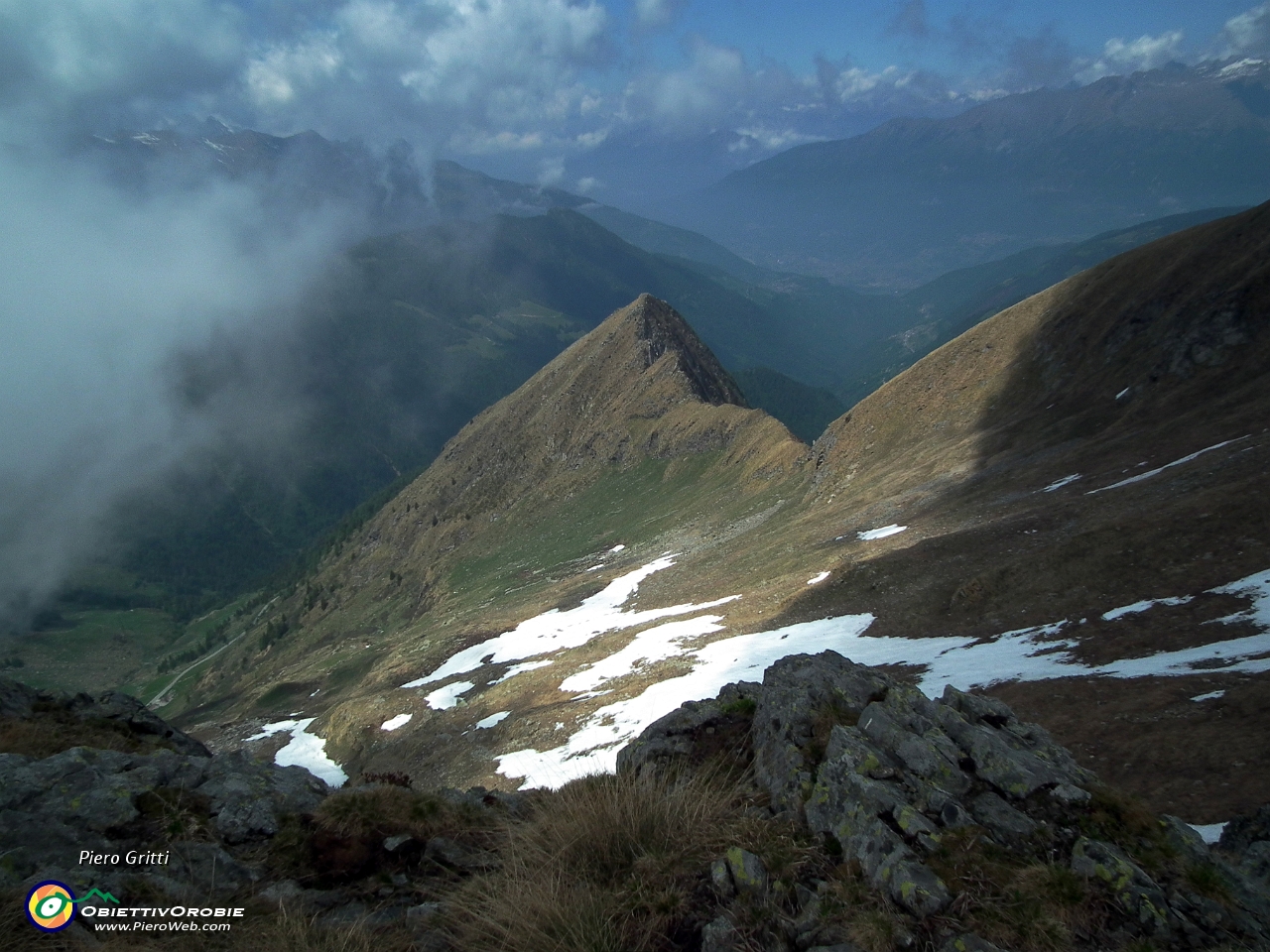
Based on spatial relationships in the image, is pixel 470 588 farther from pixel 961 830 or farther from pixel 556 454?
pixel 961 830

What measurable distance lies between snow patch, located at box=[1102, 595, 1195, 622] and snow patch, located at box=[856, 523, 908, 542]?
70.2 feet

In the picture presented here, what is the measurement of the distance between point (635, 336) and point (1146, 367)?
111 m

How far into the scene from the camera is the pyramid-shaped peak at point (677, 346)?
14650 centimetres

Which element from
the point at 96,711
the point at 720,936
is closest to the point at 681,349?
the point at 96,711

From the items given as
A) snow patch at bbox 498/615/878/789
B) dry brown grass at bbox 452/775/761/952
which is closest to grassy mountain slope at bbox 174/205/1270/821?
snow patch at bbox 498/615/878/789

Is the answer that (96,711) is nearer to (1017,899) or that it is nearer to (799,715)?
(799,715)

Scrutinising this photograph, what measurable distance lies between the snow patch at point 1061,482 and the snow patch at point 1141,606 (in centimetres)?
1813

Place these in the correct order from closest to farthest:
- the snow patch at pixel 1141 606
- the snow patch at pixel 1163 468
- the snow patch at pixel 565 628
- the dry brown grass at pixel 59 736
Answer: the dry brown grass at pixel 59 736, the snow patch at pixel 1141 606, the snow patch at pixel 1163 468, the snow patch at pixel 565 628

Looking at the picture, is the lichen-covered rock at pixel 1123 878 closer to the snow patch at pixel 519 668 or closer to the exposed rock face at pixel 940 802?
the exposed rock face at pixel 940 802

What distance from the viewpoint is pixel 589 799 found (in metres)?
7.46

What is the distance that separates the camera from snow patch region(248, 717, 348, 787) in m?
52.1

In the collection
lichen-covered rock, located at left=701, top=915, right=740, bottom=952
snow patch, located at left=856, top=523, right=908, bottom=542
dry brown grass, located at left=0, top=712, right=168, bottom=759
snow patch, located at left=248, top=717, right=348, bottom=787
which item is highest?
dry brown grass, located at left=0, top=712, right=168, bottom=759

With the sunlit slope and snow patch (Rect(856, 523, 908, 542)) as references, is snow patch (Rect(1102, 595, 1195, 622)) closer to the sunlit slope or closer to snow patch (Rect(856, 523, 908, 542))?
snow patch (Rect(856, 523, 908, 542))

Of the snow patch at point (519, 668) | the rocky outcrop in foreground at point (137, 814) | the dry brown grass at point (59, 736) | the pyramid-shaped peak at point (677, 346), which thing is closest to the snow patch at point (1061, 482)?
the snow patch at point (519, 668)
